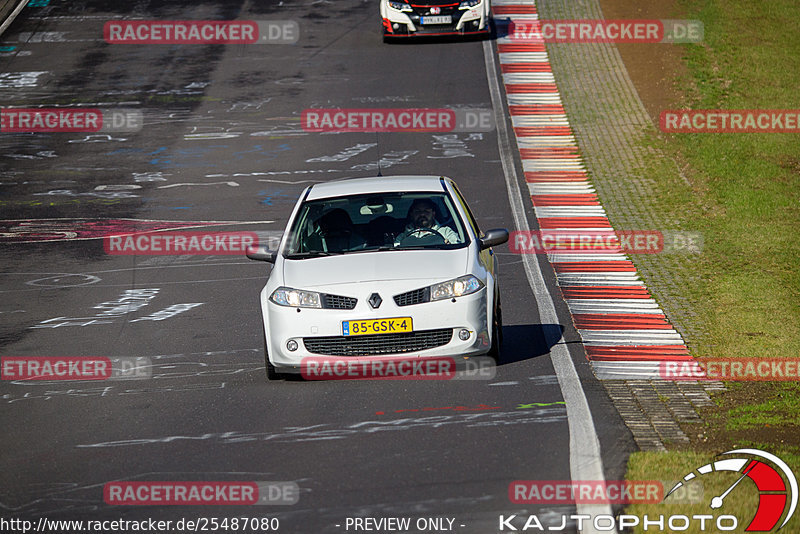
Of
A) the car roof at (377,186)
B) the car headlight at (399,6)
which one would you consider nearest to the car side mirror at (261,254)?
the car roof at (377,186)

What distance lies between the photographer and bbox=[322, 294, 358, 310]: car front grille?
930 cm

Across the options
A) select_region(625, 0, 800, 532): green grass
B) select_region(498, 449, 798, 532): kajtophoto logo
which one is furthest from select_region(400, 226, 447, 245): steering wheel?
select_region(498, 449, 798, 532): kajtophoto logo

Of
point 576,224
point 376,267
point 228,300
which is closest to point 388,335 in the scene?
point 376,267

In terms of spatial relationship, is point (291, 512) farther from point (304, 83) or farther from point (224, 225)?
point (304, 83)

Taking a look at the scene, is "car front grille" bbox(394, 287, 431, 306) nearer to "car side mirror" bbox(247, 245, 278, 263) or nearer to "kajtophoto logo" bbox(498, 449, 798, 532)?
"car side mirror" bbox(247, 245, 278, 263)

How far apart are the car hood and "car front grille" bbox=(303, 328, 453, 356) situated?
463mm

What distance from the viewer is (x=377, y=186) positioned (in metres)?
10.9

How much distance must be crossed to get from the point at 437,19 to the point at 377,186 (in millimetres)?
19332

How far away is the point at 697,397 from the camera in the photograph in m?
9.23

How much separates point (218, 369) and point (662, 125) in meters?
16.2

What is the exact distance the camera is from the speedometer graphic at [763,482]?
6.02 metres

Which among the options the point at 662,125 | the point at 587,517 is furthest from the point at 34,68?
the point at 587,517

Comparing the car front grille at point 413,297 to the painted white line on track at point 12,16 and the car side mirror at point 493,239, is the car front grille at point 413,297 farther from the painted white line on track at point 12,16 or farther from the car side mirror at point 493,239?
the painted white line on track at point 12,16

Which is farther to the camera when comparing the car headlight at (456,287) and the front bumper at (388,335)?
the car headlight at (456,287)
